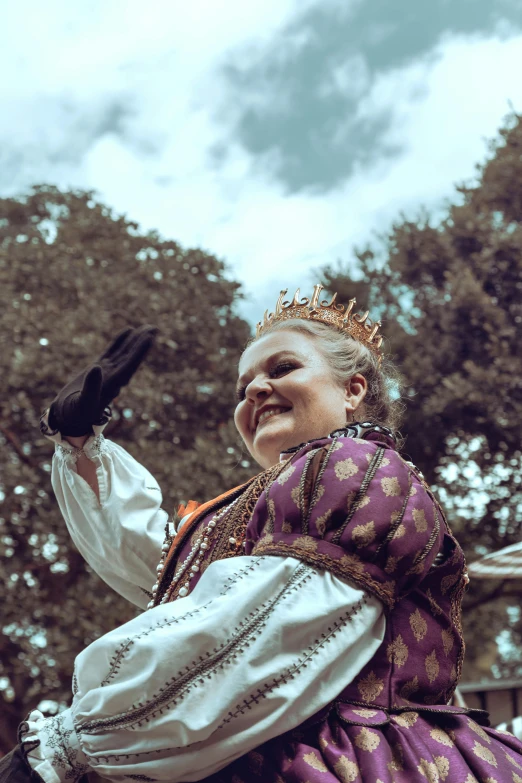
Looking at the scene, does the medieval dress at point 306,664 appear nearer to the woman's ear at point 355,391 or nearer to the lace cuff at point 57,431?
the woman's ear at point 355,391

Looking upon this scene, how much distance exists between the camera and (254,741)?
1.17 m

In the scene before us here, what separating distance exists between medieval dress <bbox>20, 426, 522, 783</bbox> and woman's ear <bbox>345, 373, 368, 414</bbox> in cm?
50

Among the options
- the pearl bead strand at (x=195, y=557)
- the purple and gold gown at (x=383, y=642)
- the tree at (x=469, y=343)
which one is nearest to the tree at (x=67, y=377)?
the tree at (x=469, y=343)

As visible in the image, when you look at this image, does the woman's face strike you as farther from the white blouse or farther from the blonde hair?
the white blouse

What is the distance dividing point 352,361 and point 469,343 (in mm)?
5182

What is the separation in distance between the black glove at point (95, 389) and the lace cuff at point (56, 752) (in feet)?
2.60

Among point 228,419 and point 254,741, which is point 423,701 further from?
point 228,419

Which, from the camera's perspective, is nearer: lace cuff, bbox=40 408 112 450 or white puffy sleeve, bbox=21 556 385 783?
white puffy sleeve, bbox=21 556 385 783

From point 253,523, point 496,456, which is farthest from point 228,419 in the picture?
point 253,523

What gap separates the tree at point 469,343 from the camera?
256 inches

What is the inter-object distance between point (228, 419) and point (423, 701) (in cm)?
453

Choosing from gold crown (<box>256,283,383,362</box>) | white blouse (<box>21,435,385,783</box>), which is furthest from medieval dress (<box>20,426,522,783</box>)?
gold crown (<box>256,283,383,362</box>)

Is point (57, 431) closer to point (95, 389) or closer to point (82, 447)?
point (82, 447)

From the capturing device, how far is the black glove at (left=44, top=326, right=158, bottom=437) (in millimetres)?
1839
